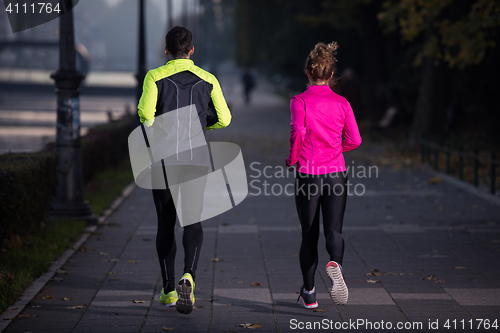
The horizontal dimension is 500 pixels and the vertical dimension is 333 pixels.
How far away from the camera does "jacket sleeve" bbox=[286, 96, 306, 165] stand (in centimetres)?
456

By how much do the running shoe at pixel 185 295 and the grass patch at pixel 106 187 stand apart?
484 centimetres

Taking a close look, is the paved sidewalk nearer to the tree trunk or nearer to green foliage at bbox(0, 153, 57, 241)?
Answer: green foliage at bbox(0, 153, 57, 241)

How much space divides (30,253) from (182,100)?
2.87 m

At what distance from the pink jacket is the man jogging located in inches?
20.4

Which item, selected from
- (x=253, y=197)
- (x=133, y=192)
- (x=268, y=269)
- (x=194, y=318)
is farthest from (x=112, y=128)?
(x=194, y=318)

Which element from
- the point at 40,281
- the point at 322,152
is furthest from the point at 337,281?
the point at 40,281

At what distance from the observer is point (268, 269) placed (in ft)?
20.6

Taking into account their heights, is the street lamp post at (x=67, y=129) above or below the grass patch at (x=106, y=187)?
above

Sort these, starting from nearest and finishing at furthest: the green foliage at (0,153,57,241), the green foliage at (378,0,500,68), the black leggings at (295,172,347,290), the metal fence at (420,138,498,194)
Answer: the black leggings at (295,172,347,290), the green foliage at (0,153,57,241), the metal fence at (420,138,498,194), the green foliage at (378,0,500,68)

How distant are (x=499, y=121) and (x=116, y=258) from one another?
44.7 ft

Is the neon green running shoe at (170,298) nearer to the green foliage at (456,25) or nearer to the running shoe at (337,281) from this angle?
the running shoe at (337,281)

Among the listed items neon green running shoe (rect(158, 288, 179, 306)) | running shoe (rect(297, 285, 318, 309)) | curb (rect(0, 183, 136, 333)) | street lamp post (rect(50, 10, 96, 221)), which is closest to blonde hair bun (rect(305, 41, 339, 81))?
running shoe (rect(297, 285, 318, 309))

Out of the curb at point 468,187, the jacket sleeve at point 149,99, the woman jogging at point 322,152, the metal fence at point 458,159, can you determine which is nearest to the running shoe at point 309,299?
the woman jogging at point 322,152

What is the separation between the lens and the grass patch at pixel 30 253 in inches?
211
